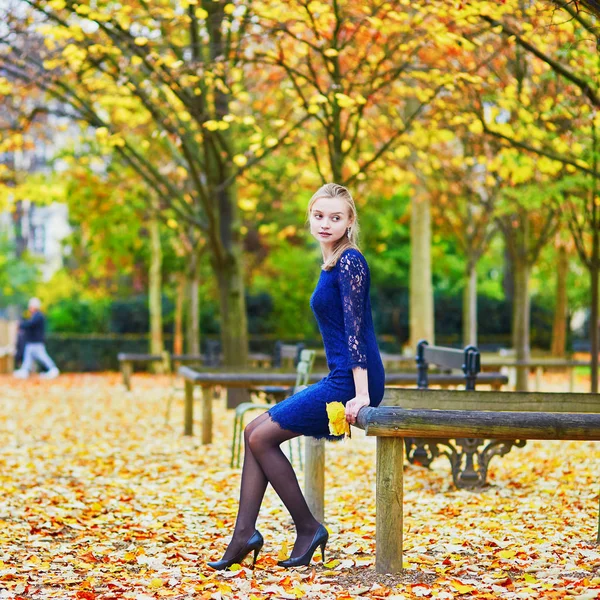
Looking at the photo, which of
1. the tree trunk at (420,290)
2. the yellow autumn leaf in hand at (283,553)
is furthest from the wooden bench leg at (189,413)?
the yellow autumn leaf in hand at (283,553)

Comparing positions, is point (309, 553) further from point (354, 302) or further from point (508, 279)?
point (508, 279)

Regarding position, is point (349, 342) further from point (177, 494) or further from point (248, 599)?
point (177, 494)

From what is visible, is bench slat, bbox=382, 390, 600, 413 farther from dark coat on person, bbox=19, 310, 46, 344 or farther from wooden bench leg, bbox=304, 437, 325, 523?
dark coat on person, bbox=19, 310, 46, 344

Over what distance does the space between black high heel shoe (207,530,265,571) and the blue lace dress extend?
2.01 feet

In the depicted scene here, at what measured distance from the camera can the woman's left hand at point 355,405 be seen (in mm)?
5238

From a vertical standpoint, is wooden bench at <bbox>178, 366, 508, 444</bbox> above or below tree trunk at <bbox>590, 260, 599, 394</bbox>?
below

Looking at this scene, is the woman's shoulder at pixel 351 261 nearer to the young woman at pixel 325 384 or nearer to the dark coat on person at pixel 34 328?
the young woman at pixel 325 384

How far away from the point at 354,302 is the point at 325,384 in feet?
1.51

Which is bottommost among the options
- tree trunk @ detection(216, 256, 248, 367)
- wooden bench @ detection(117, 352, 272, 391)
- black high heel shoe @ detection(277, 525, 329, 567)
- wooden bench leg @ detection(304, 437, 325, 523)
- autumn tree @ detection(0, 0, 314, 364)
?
black high heel shoe @ detection(277, 525, 329, 567)

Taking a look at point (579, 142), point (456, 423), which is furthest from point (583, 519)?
point (579, 142)

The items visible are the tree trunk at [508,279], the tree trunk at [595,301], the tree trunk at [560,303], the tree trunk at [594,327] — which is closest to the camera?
the tree trunk at [595,301]

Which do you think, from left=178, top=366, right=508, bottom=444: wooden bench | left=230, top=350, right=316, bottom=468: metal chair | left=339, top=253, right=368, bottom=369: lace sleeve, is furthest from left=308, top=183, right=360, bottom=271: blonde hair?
left=178, top=366, right=508, bottom=444: wooden bench

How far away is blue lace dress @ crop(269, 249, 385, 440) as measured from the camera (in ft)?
17.3

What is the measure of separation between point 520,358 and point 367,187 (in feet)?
19.6
